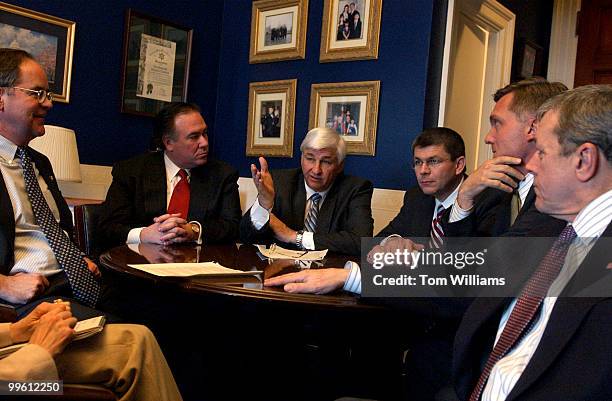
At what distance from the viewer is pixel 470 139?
4379 millimetres

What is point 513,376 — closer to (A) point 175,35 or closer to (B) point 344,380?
(B) point 344,380

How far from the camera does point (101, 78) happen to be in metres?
4.07

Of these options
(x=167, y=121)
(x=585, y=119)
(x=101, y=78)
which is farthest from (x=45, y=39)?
(x=585, y=119)

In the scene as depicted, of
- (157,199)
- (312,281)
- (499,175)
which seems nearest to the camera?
(312,281)

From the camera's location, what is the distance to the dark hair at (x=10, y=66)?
2191 mm

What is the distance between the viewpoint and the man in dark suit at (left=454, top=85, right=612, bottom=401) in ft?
3.44

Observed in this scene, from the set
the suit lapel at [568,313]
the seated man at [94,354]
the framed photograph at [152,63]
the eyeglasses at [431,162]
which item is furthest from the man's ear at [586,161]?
the framed photograph at [152,63]

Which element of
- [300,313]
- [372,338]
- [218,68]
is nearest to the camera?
[300,313]

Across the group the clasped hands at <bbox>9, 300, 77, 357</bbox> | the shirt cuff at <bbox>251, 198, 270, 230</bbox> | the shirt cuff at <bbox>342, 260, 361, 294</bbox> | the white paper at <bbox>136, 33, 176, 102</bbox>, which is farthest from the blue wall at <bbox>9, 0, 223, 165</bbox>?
the shirt cuff at <bbox>342, 260, 361, 294</bbox>

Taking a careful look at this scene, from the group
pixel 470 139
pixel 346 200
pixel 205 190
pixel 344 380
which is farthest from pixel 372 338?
pixel 470 139

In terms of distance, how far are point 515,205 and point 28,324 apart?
5.22ft

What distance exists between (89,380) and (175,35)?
346 cm

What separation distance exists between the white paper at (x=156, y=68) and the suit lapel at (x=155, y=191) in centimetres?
142

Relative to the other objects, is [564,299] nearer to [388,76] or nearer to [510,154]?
[510,154]
